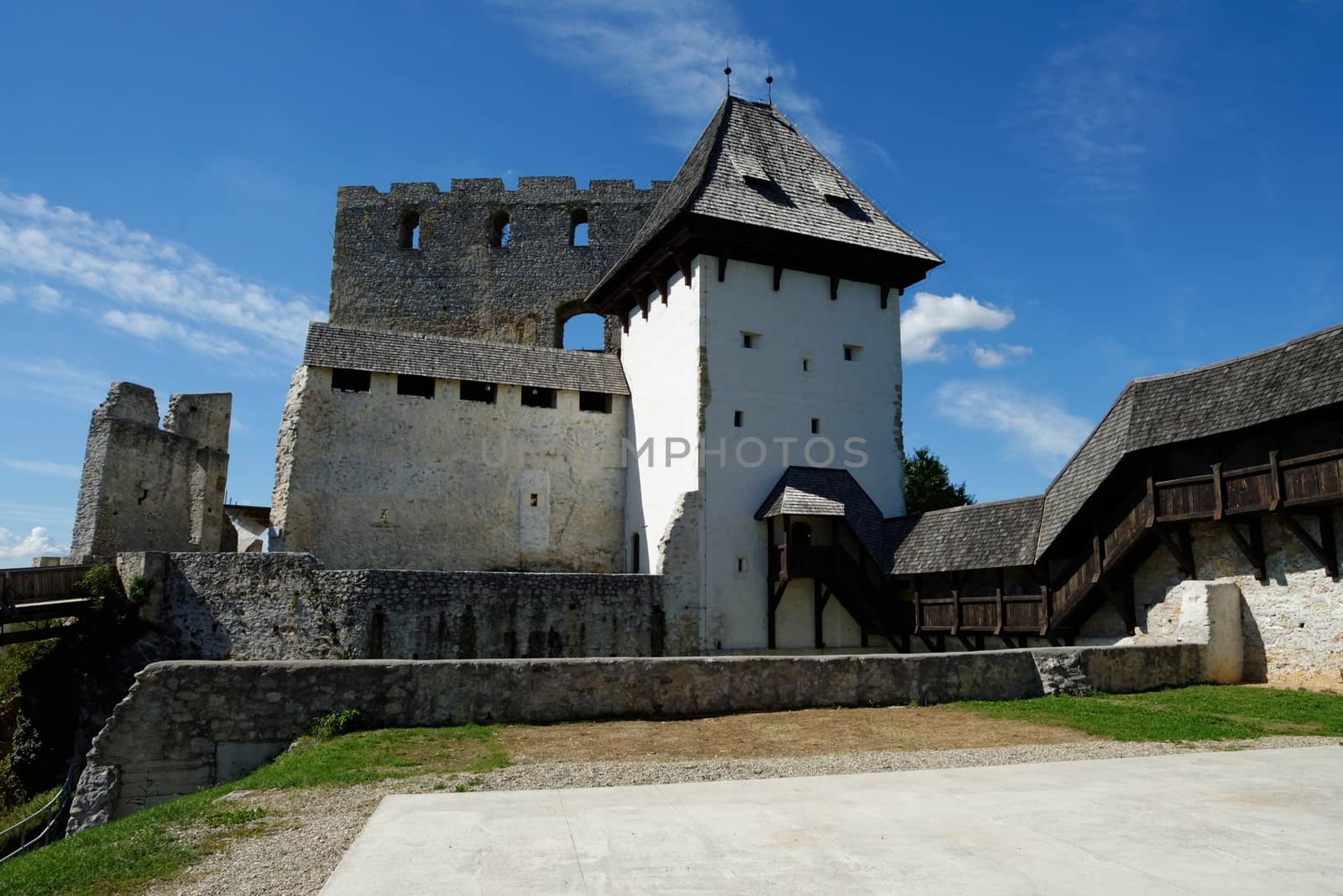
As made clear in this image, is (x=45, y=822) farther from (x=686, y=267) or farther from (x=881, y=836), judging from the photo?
(x=686, y=267)

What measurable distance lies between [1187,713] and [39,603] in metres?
17.9

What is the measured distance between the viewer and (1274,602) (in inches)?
547

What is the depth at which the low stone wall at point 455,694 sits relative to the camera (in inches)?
369

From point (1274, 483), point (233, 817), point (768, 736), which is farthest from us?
point (1274, 483)

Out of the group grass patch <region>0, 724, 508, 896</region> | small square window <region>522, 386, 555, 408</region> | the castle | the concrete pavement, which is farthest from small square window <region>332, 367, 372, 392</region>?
the concrete pavement

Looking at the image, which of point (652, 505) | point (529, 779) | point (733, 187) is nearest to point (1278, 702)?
point (529, 779)

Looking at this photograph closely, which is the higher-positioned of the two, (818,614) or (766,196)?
(766,196)

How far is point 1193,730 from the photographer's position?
9.78 m

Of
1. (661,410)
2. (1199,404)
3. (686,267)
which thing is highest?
(686,267)

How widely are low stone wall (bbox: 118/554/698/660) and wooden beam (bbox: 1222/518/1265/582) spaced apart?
11172 millimetres

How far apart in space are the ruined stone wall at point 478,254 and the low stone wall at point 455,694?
21.2 m

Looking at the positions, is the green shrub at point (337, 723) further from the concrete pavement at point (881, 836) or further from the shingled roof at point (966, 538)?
the shingled roof at point (966, 538)

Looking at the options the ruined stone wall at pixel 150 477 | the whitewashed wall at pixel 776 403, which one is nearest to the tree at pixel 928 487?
the whitewashed wall at pixel 776 403

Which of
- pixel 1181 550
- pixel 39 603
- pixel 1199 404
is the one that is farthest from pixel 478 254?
pixel 1181 550
